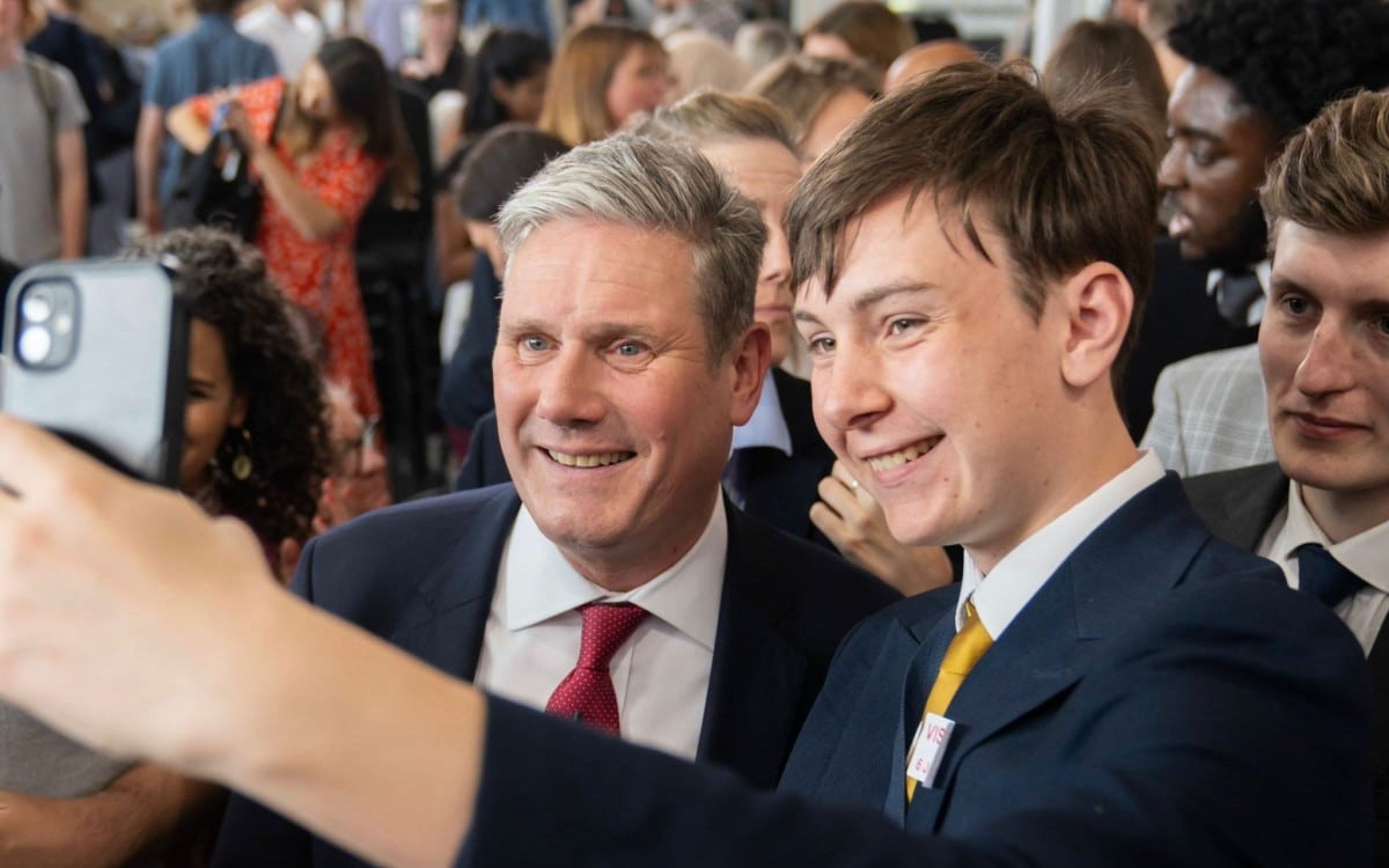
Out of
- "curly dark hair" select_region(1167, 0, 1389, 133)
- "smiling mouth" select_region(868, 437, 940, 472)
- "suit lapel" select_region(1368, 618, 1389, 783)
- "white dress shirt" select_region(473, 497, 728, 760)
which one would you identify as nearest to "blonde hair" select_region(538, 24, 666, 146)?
"curly dark hair" select_region(1167, 0, 1389, 133)

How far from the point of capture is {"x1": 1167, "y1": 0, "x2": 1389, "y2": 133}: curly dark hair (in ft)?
10.2

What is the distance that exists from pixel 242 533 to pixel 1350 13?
9.43 feet

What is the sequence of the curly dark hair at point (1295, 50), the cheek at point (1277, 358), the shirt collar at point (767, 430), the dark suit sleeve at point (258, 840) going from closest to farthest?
the dark suit sleeve at point (258, 840), the cheek at point (1277, 358), the shirt collar at point (767, 430), the curly dark hair at point (1295, 50)

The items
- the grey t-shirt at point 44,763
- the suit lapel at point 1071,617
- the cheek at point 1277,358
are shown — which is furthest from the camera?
the cheek at point 1277,358

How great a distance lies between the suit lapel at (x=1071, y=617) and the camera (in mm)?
1294

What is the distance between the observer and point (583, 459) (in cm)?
195

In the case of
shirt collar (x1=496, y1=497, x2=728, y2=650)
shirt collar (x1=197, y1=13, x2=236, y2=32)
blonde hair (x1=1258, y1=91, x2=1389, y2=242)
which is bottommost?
shirt collar (x1=496, y1=497, x2=728, y2=650)

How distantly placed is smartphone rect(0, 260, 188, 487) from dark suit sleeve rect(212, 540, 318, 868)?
1068mm

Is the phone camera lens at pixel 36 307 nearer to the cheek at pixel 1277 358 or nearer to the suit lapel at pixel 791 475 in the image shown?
the cheek at pixel 1277 358

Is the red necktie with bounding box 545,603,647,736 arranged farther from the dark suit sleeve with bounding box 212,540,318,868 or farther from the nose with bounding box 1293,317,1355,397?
the nose with bounding box 1293,317,1355,397

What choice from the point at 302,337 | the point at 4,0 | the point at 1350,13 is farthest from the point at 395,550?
the point at 4,0

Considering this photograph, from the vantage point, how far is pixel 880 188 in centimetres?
146

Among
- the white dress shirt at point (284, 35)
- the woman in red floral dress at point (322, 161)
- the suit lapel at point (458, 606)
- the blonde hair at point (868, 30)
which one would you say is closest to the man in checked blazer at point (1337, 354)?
the suit lapel at point (458, 606)

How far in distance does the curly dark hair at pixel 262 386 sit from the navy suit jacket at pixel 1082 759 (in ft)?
4.79
